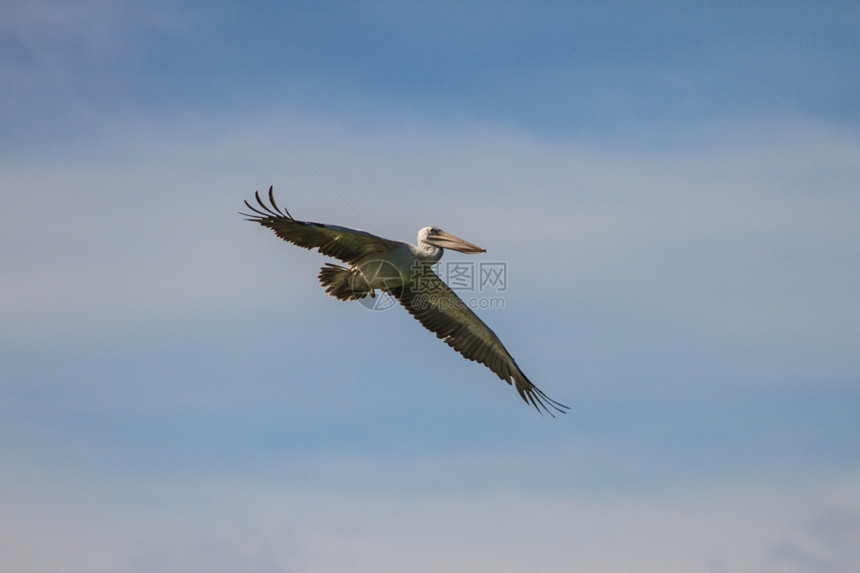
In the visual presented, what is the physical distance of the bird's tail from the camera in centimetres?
1304

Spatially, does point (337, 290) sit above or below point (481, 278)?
below

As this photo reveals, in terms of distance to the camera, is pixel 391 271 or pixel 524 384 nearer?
pixel 391 271

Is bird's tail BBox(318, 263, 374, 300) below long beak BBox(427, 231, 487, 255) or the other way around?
below

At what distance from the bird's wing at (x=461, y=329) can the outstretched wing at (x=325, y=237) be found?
1.20 metres

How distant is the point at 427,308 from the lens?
556 inches

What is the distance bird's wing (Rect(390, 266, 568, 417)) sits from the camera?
1385 centimetres

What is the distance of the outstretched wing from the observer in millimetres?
11703

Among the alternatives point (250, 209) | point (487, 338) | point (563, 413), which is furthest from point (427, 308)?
point (250, 209)

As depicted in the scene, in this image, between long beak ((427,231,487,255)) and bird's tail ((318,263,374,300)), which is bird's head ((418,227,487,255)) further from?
bird's tail ((318,263,374,300))

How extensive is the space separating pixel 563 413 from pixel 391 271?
10.4 feet

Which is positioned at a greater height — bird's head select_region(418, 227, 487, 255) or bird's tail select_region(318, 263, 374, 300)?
bird's head select_region(418, 227, 487, 255)

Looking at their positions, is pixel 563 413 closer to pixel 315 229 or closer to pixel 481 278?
pixel 481 278

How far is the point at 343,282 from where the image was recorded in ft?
43.1

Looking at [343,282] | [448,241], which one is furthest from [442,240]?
[343,282]
